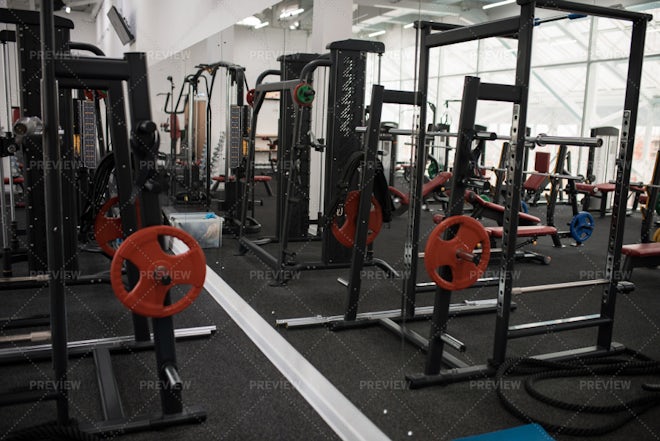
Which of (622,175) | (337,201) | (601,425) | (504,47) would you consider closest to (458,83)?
(504,47)

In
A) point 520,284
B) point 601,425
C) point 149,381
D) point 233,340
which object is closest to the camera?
point 601,425

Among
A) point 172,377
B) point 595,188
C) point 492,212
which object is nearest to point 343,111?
point 492,212

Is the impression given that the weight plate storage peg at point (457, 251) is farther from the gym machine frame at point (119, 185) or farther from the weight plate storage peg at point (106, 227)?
the weight plate storage peg at point (106, 227)

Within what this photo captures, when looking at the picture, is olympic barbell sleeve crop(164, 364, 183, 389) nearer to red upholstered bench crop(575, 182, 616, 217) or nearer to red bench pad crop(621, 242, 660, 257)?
red bench pad crop(621, 242, 660, 257)

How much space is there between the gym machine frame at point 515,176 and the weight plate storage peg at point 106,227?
4.97ft

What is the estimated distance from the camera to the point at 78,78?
1.81 metres

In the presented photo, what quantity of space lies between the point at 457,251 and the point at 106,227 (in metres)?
1.68

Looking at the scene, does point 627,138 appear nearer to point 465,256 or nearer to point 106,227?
point 465,256

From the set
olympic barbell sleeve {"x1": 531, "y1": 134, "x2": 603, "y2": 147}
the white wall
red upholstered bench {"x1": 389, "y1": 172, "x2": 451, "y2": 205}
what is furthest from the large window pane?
olympic barbell sleeve {"x1": 531, "y1": 134, "x2": 603, "y2": 147}

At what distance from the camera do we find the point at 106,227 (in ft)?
8.84

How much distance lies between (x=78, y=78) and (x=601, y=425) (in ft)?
7.67

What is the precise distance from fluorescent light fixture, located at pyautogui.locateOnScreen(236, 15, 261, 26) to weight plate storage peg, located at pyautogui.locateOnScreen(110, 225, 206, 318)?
457 centimetres

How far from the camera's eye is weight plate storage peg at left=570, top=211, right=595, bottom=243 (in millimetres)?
5348

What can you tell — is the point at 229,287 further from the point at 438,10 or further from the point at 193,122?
the point at 193,122
